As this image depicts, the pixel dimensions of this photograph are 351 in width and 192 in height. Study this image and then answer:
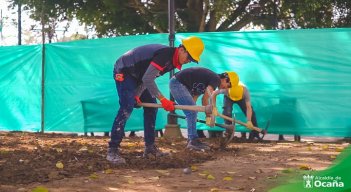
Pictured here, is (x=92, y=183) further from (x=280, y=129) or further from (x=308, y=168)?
(x=280, y=129)

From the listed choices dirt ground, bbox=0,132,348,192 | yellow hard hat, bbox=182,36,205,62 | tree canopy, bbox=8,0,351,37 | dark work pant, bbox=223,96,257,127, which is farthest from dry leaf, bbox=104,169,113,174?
tree canopy, bbox=8,0,351,37

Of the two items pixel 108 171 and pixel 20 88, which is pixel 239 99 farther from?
pixel 20 88

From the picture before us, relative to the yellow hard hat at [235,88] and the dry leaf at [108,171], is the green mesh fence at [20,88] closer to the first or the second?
the yellow hard hat at [235,88]

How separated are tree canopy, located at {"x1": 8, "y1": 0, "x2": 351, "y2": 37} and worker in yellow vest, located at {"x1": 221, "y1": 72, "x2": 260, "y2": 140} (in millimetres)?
7404

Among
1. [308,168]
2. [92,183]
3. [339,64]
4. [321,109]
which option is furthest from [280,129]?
[92,183]

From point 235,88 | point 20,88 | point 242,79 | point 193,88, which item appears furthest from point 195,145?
point 20,88

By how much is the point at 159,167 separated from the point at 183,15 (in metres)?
12.2

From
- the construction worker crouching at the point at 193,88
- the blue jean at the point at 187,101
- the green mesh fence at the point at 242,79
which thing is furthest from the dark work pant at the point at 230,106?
the blue jean at the point at 187,101

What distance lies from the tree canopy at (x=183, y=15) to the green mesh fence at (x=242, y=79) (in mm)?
6230

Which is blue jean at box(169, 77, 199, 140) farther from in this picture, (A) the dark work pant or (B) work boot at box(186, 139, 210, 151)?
(A) the dark work pant

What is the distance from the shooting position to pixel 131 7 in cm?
1675

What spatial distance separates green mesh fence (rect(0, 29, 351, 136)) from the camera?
26.1 feet

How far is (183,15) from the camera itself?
1708 centimetres

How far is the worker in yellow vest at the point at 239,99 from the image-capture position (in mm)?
7840
